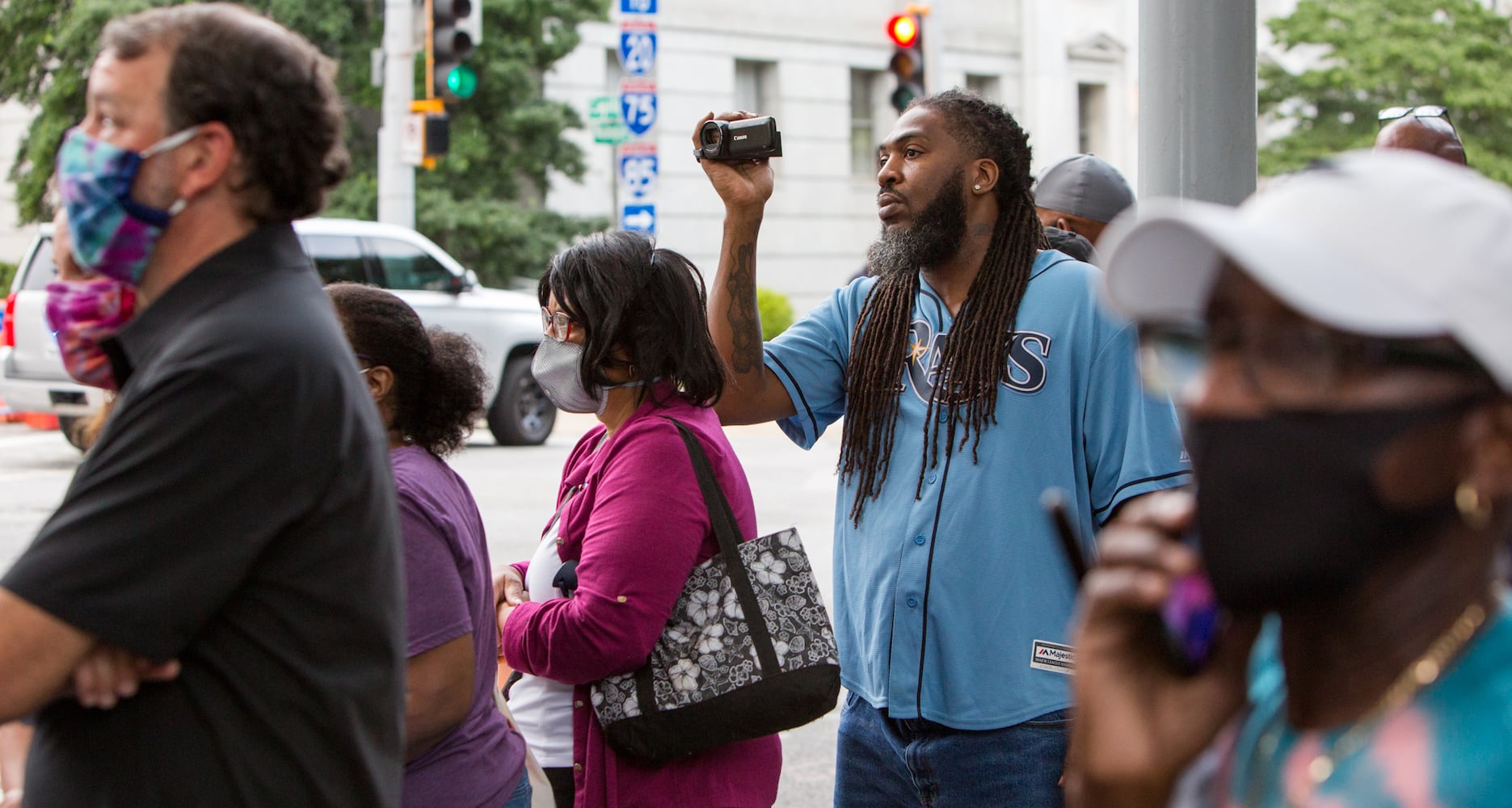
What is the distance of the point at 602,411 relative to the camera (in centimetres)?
361

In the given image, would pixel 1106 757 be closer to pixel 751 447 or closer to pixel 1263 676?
pixel 1263 676

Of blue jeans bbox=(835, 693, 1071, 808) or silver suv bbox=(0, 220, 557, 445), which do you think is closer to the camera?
blue jeans bbox=(835, 693, 1071, 808)

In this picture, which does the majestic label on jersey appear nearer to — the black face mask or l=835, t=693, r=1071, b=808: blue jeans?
l=835, t=693, r=1071, b=808: blue jeans

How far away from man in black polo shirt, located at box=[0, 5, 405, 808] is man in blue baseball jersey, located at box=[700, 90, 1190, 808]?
4.33ft

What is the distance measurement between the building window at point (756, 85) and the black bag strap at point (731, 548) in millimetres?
24573

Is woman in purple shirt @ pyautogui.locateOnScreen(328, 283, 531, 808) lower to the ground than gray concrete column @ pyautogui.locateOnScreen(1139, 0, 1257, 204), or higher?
lower

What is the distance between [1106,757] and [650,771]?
1.94m

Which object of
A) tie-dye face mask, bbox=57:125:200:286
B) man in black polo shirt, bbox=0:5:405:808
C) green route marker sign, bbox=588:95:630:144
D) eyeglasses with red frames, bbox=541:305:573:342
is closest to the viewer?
man in black polo shirt, bbox=0:5:405:808

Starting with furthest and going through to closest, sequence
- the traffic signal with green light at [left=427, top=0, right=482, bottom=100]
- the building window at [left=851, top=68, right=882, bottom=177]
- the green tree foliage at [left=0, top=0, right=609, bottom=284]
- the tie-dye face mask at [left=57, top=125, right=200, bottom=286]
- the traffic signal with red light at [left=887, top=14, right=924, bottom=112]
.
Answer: the building window at [left=851, top=68, right=882, bottom=177] < the green tree foliage at [left=0, top=0, right=609, bottom=284] < the traffic signal with red light at [left=887, top=14, right=924, bottom=112] < the traffic signal with green light at [left=427, top=0, right=482, bottom=100] < the tie-dye face mask at [left=57, top=125, right=200, bottom=286]

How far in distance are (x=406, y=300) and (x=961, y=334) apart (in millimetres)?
10429

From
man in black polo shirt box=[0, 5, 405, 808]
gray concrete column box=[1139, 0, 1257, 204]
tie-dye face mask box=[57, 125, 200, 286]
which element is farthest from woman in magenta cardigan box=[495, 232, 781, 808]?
gray concrete column box=[1139, 0, 1257, 204]

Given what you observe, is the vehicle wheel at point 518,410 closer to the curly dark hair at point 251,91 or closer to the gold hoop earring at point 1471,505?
the curly dark hair at point 251,91

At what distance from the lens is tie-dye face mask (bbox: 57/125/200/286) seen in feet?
6.86

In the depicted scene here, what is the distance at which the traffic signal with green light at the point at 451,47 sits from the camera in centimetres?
1417
